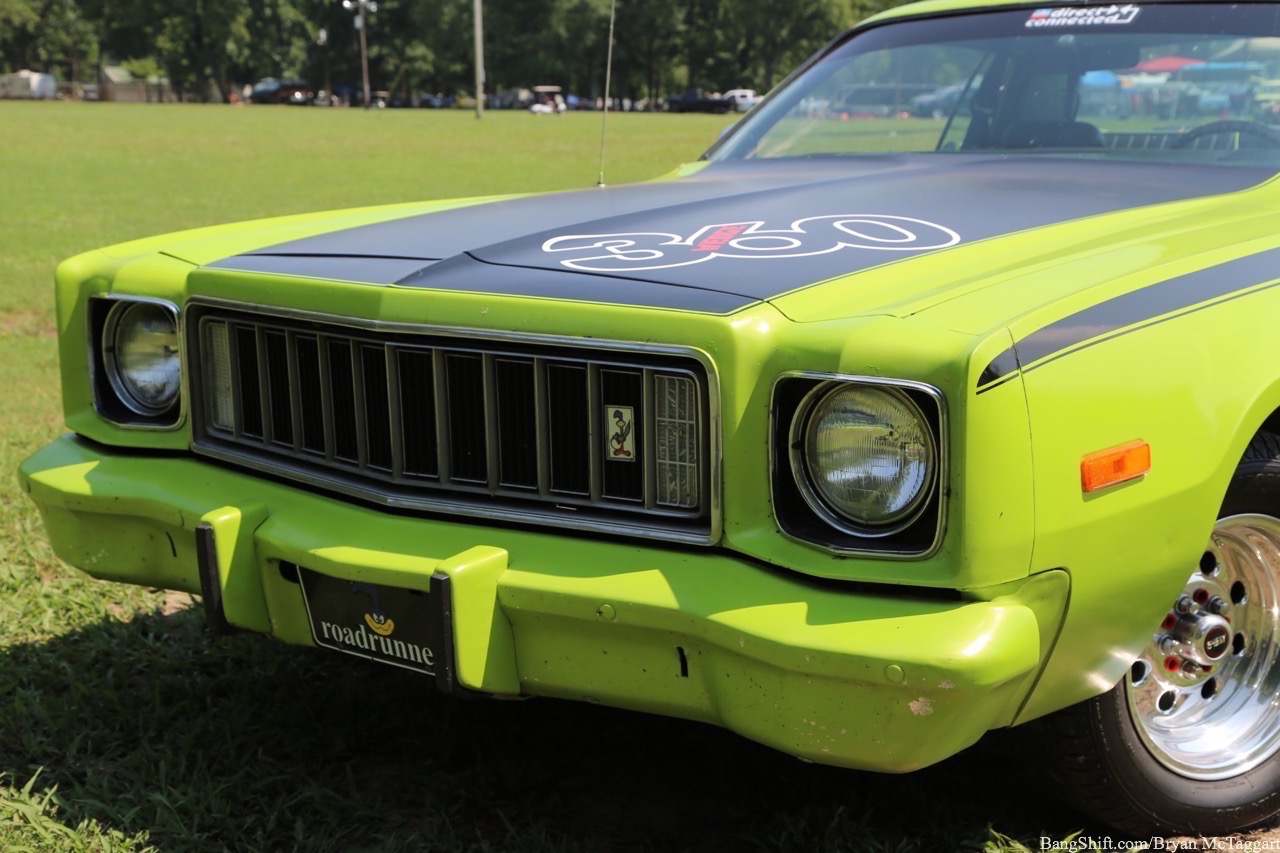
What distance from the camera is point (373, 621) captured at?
2.44 meters

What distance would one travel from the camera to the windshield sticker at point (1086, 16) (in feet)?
11.9

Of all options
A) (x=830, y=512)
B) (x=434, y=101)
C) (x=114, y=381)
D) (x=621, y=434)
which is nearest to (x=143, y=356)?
(x=114, y=381)

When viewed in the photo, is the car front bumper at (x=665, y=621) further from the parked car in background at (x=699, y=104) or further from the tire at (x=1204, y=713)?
the parked car in background at (x=699, y=104)

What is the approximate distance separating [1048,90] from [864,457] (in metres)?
2.03

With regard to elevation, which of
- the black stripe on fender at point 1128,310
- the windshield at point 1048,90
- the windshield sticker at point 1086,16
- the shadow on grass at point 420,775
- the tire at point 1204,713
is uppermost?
the windshield sticker at point 1086,16

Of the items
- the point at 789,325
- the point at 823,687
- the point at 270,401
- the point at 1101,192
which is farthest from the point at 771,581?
the point at 1101,192

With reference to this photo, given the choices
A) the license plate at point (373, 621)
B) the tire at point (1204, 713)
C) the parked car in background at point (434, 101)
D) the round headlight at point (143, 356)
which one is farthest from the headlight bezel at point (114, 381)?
the parked car in background at point (434, 101)

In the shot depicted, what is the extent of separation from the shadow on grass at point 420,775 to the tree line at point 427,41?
218 ft

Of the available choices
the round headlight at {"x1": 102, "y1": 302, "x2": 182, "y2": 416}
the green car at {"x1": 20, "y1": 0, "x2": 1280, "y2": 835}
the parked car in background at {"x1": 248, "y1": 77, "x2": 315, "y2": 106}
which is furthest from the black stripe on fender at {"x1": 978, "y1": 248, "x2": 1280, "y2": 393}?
the parked car in background at {"x1": 248, "y1": 77, "x2": 315, "y2": 106}

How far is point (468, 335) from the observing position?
2.35 m

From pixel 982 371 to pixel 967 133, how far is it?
2.07m

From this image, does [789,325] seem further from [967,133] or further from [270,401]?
[967,133]

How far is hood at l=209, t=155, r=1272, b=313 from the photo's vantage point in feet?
7.80

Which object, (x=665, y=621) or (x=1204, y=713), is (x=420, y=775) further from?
(x=1204, y=713)
